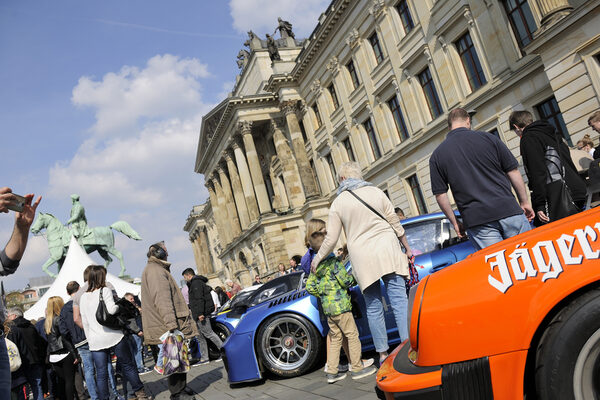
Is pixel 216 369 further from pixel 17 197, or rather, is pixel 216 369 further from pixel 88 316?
→ pixel 17 197

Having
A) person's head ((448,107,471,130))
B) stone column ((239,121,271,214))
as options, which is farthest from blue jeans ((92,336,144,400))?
stone column ((239,121,271,214))

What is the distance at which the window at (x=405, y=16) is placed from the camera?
22.5 metres

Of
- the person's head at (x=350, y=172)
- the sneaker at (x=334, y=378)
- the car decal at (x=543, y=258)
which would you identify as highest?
the person's head at (x=350, y=172)

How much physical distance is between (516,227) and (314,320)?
2834 millimetres

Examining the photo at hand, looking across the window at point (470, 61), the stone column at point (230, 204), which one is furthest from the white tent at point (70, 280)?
the stone column at point (230, 204)

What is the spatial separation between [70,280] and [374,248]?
43.3 feet

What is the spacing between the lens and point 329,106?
31.6 metres

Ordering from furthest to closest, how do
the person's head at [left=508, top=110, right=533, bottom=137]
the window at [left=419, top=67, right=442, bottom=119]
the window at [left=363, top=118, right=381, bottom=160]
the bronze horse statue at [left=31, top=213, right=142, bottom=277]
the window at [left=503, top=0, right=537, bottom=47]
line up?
the window at [left=363, top=118, right=381, bottom=160], the window at [left=419, top=67, right=442, bottom=119], the bronze horse statue at [left=31, top=213, right=142, bottom=277], the window at [left=503, top=0, right=537, bottom=47], the person's head at [left=508, top=110, right=533, bottom=137]

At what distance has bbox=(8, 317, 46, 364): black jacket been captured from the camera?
7445 mm

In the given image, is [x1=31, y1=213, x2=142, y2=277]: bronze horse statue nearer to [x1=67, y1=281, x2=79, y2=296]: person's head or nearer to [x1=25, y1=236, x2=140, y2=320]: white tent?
[x1=25, y1=236, x2=140, y2=320]: white tent

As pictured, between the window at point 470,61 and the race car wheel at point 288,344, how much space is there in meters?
16.2

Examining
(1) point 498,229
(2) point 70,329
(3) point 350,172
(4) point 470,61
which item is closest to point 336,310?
(3) point 350,172

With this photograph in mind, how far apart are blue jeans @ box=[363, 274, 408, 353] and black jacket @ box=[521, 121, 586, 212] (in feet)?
5.55

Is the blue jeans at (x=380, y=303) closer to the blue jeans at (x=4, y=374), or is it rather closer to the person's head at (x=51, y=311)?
the blue jeans at (x=4, y=374)
